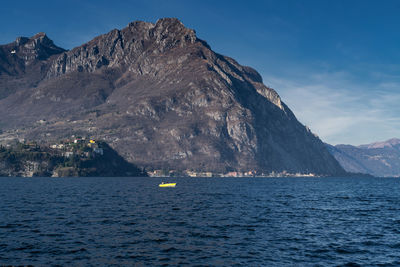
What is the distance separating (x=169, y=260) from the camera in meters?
43.1

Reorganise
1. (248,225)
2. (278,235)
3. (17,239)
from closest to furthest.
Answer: (17,239)
(278,235)
(248,225)

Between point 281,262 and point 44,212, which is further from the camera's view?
point 44,212

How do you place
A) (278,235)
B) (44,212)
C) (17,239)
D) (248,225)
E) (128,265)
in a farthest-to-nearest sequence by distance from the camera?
(44,212) → (248,225) → (278,235) → (17,239) → (128,265)

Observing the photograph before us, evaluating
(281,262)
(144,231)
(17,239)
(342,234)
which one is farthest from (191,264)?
(342,234)

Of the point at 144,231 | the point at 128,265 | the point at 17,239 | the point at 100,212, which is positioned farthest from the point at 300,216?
the point at 17,239

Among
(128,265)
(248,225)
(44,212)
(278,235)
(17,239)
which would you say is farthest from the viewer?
(44,212)

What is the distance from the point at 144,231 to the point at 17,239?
59.6 ft

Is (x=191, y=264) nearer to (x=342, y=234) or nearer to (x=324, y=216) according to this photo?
(x=342, y=234)

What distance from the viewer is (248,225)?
2657 inches

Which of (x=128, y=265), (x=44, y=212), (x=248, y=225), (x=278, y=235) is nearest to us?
(x=128, y=265)

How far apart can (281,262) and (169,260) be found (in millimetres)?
12751

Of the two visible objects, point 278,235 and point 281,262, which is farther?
point 278,235

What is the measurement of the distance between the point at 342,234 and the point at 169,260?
32564 mm

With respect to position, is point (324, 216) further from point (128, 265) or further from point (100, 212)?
point (128, 265)
